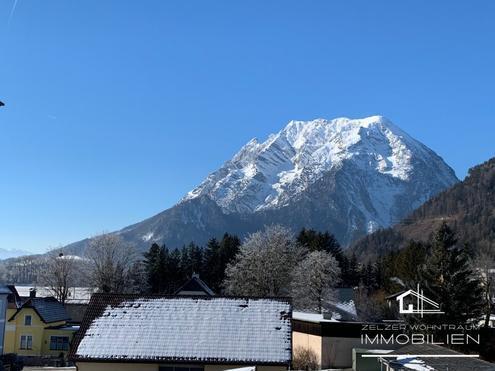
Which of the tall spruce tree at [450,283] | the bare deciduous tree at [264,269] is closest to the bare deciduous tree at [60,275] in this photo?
the bare deciduous tree at [264,269]

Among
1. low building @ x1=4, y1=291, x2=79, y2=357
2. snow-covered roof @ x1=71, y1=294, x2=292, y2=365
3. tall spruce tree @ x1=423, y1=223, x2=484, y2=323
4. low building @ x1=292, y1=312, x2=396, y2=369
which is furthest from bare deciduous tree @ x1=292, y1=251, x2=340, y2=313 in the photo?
snow-covered roof @ x1=71, y1=294, x2=292, y2=365

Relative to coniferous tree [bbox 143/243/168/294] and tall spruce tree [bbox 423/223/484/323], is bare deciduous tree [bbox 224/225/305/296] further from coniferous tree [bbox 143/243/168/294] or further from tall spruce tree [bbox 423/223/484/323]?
tall spruce tree [bbox 423/223/484/323]

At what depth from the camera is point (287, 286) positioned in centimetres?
7350

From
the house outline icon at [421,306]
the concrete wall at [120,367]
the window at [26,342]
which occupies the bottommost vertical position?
the window at [26,342]

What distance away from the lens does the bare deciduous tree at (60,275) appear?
271 ft

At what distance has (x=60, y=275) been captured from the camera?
83125 mm

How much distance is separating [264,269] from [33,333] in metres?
28.7

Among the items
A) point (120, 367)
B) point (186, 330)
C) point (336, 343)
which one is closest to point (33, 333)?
point (336, 343)

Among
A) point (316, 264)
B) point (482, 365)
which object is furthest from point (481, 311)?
point (316, 264)

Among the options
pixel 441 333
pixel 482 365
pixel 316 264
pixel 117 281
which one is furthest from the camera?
pixel 117 281

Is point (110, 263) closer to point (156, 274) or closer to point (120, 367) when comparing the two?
point (156, 274)

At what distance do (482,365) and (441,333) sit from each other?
14016mm

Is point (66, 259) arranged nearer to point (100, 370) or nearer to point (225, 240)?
point (225, 240)

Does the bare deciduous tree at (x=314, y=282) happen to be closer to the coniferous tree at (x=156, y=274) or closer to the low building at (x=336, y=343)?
the coniferous tree at (x=156, y=274)
